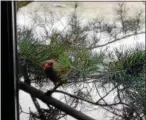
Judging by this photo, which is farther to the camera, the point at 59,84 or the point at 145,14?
the point at 59,84

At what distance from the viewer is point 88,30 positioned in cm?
128

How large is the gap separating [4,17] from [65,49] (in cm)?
32

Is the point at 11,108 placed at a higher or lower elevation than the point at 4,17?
lower

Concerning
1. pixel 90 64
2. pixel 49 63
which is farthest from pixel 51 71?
pixel 90 64

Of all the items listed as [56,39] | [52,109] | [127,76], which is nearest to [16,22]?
[56,39]

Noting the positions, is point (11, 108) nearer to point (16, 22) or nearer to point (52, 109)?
point (52, 109)

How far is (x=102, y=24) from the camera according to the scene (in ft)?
4.16

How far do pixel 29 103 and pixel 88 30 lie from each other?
0.45 meters

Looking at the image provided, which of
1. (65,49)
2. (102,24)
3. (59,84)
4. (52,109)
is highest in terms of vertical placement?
(102,24)

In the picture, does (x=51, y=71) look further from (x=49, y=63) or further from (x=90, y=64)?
(x=90, y=64)

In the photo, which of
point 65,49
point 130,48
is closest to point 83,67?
point 65,49

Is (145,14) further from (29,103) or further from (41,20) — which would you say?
(29,103)

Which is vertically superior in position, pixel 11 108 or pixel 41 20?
pixel 41 20

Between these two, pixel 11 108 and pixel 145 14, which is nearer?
pixel 145 14
